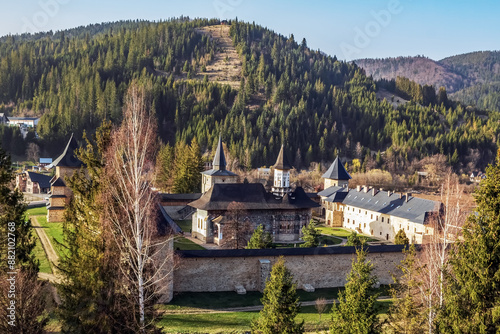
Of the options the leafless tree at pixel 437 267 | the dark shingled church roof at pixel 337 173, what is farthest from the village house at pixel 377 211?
the leafless tree at pixel 437 267

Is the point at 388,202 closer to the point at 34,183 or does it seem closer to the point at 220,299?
the point at 220,299

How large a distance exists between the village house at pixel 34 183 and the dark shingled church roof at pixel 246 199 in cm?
2968

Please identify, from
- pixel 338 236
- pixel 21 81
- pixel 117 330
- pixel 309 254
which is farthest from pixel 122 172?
pixel 21 81

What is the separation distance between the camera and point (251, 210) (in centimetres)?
3931

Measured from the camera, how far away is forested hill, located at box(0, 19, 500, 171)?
91.8 metres

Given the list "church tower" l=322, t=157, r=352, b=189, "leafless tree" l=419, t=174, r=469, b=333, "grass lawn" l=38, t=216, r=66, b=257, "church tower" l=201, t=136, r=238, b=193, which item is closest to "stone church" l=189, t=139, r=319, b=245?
"church tower" l=201, t=136, r=238, b=193

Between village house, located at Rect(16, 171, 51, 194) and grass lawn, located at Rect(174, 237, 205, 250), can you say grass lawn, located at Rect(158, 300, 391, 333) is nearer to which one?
grass lawn, located at Rect(174, 237, 205, 250)

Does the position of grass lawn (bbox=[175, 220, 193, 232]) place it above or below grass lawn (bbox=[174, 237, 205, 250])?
above

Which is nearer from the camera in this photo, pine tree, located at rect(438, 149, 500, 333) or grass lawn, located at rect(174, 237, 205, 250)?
pine tree, located at rect(438, 149, 500, 333)

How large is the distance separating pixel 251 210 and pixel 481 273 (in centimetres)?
2777

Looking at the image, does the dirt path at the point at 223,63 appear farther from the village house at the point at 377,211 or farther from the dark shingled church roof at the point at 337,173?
the village house at the point at 377,211

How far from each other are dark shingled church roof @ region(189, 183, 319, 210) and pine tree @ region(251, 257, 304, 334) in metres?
22.0

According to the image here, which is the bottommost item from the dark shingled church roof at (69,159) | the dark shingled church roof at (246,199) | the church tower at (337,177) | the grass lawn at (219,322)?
the grass lawn at (219,322)

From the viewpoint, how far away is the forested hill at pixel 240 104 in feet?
301
